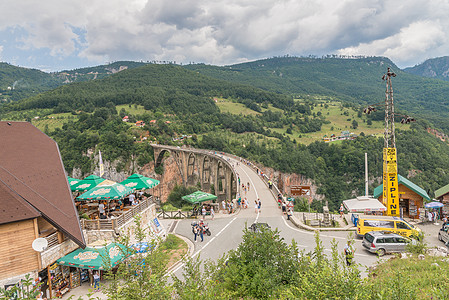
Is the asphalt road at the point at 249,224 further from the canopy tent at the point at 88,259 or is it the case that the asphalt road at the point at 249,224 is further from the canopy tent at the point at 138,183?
the canopy tent at the point at 138,183

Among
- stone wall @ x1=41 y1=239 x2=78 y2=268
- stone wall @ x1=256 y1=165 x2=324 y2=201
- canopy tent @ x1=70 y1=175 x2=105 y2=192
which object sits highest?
canopy tent @ x1=70 y1=175 x2=105 y2=192

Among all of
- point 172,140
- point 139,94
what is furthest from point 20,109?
point 172,140

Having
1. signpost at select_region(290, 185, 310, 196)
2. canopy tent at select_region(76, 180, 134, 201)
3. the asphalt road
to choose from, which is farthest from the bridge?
canopy tent at select_region(76, 180, 134, 201)

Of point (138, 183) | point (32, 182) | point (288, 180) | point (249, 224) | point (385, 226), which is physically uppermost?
point (32, 182)

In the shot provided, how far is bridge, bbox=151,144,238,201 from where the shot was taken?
48.9 m

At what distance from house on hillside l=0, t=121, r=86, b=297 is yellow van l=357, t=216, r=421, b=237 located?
1448 centimetres

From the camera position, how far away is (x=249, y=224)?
65.0 ft

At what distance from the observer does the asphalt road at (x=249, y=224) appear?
585 inches

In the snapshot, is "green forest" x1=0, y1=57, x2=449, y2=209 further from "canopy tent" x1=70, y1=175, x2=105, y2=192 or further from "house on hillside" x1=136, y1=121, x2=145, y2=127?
"canopy tent" x1=70, y1=175, x2=105, y2=192

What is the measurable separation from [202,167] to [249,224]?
37.5 metres

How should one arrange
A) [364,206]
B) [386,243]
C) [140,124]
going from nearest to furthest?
[386,243] → [364,206] → [140,124]

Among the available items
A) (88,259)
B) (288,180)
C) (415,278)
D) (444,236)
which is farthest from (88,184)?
(288,180)

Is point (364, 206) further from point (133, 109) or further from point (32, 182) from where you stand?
point (133, 109)

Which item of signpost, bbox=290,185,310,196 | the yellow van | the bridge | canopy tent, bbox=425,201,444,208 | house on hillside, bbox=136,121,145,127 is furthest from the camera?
house on hillside, bbox=136,121,145,127
